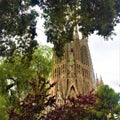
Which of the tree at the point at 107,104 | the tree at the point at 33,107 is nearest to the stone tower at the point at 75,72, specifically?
the tree at the point at 107,104

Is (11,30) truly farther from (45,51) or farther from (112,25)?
(45,51)

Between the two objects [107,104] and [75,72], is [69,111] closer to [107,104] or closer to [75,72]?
[107,104]

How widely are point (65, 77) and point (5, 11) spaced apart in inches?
3050

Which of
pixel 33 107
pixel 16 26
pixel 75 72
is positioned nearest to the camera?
pixel 16 26

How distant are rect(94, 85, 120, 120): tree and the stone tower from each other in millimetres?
55219

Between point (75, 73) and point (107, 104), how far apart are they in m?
64.3

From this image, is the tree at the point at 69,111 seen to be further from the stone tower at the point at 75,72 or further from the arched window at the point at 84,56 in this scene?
the arched window at the point at 84,56

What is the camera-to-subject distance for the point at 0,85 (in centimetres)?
1983

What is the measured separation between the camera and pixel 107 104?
26422 mm

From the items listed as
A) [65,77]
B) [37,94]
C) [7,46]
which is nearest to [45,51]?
[37,94]

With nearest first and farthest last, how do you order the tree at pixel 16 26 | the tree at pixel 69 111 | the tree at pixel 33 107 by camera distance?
1. the tree at pixel 16 26
2. the tree at pixel 33 107
3. the tree at pixel 69 111

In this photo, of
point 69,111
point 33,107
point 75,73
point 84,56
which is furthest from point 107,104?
point 84,56

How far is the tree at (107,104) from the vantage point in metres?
26.1

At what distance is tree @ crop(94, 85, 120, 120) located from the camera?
2614 cm
